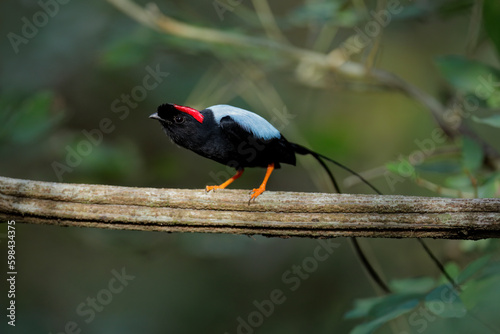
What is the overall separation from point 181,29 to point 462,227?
251 centimetres

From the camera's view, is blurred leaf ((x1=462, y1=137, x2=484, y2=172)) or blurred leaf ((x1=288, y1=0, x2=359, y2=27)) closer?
blurred leaf ((x1=462, y1=137, x2=484, y2=172))

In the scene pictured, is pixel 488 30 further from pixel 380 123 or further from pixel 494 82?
pixel 380 123

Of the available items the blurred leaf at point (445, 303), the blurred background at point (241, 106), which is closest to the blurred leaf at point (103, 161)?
the blurred background at point (241, 106)

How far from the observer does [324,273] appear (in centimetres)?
648

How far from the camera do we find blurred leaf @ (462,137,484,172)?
7.83ft

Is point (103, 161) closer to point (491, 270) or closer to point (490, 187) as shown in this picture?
point (490, 187)

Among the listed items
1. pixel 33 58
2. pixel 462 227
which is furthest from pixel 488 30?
pixel 33 58

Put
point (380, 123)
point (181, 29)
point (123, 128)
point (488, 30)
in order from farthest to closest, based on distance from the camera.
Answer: point (380, 123) < point (123, 128) < point (181, 29) < point (488, 30)

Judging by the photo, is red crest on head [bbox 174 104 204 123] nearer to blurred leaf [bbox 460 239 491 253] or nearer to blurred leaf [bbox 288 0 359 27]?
blurred leaf [bbox 288 0 359 27]
